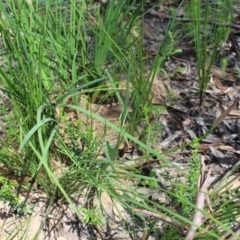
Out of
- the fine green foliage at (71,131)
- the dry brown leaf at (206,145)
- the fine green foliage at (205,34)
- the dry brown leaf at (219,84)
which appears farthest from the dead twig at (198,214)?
the dry brown leaf at (219,84)

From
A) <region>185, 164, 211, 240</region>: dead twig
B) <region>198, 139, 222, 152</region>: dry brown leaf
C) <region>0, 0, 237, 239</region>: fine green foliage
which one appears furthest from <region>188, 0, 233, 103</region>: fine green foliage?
<region>185, 164, 211, 240</region>: dead twig

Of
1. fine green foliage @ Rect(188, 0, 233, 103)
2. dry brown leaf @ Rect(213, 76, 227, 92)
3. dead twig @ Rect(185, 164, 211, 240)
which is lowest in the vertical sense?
dry brown leaf @ Rect(213, 76, 227, 92)

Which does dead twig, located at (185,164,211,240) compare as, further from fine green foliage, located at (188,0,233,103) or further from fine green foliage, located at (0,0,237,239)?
fine green foliage, located at (188,0,233,103)

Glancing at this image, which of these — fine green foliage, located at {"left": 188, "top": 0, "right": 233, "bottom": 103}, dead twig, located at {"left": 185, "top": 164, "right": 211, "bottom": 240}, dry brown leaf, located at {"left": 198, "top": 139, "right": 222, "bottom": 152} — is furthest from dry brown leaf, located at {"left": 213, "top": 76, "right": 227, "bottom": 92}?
dead twig, located at {"left": 185, "top": 164, "right": 211, "bottom": 240}

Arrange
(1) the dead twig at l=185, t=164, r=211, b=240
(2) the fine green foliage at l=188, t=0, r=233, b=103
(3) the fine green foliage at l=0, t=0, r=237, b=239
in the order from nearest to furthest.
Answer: (1) the dead twig at l=185, t=164, r=211, b=240
(3) the fine green foliage at l=0, t=0, r=237, b=239
(2) the fine green foliage at l=188, t=0, r=233, b=103

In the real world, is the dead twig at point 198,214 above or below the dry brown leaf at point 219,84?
above

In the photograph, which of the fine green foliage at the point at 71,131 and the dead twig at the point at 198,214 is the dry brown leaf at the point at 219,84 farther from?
the dead twig at the point at 198,214

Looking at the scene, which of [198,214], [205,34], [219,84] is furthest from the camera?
[219,84]

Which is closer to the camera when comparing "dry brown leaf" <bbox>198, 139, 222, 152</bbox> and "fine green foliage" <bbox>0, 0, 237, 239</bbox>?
"fine green foliage" <bbox>0, 0, 237, 239</bbox>

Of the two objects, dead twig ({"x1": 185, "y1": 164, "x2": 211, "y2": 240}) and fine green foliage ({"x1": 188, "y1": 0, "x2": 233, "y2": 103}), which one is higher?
fine green foliage ({"x1": 188, "y1": 0, "x2": 233, "y2": 103})

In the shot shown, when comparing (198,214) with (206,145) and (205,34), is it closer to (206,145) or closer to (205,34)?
(206,145)

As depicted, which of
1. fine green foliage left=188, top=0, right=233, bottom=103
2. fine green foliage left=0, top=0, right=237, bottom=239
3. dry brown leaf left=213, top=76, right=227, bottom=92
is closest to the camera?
fine green foliage left=0, top=0, right=237, bottom=239

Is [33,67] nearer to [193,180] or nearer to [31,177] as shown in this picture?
[31,177]

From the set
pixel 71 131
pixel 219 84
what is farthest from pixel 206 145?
pixel 71 131
